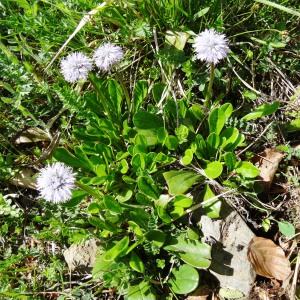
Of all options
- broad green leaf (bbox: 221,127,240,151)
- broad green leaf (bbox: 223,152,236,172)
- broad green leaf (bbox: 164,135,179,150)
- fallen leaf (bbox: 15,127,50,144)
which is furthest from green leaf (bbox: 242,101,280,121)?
fallen leaf (bbox: 15,127,50,144)

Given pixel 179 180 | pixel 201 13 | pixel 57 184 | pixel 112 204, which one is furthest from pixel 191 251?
pixel 201 13

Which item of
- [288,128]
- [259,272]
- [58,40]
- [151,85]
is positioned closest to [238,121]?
[288,128]

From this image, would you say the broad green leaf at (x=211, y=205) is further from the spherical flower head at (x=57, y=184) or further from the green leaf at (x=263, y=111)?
the spherical flower head at (x=57, y=184)

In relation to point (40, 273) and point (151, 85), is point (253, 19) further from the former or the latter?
point (40, 273)

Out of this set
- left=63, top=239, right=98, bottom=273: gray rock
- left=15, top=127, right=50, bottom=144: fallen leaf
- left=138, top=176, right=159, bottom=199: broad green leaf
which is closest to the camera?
left=138, top=176, right=159, bottom=199: broad green leaf

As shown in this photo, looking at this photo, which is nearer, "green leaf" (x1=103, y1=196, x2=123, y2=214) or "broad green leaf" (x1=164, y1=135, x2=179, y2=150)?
"green leaf" (x1=103, y1=196, x2=123, y2=214)

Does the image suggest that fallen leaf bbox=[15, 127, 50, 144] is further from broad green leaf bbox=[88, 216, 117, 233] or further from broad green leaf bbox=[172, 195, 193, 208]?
broad green leaf bbox=[172, 195, 193, 208]

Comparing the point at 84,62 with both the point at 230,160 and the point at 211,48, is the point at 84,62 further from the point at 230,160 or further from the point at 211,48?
the point at 230,160

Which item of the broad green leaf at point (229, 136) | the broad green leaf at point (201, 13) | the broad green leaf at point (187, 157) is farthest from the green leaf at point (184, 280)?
the broad green leaf at point (201, 13)
